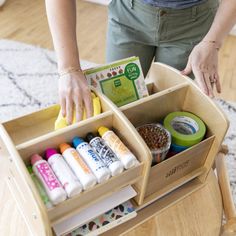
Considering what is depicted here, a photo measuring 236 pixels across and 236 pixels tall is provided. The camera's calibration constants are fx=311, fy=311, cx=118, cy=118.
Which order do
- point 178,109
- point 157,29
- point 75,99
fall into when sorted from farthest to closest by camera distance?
point 157,29 < point 178,109 < point 75,99

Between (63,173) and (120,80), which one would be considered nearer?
(63,173)

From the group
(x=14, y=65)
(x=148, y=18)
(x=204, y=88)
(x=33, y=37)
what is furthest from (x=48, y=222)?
(x=33, y=37)

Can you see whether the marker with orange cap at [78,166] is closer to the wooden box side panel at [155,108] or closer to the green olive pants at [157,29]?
the wooden box side panel at [155,108]

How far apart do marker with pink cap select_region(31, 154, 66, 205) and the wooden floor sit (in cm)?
152

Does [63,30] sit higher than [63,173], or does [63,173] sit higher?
[63,30]

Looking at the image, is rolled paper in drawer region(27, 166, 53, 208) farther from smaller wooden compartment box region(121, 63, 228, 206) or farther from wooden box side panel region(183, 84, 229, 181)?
wooden box side panel region(183, 84, 229, 181)

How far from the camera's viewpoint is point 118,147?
0.56 meters

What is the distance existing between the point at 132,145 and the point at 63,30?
0.31 m

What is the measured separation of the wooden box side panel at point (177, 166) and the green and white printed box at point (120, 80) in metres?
0.17

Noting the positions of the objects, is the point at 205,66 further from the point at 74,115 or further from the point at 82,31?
the point at 82,31

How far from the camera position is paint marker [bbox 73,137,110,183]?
52 centimetres

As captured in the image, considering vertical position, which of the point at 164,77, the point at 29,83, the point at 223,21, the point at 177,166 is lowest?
the point at 29,83

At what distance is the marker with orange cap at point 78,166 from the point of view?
503mm

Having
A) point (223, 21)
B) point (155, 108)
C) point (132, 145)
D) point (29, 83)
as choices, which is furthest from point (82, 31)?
point (132, 145)
